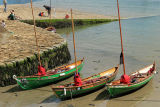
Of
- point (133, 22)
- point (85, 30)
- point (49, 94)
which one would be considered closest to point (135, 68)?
point (49, 94)

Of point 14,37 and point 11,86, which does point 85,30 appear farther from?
point 11,86

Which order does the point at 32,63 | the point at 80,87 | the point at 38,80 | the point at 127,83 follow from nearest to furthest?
the point at 80,87, the point at 127,83, the point at 38,80, the point at 32,63

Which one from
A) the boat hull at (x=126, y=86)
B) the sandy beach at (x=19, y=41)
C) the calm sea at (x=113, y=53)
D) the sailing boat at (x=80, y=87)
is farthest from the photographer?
the sandy beach at (x=19, y=41)

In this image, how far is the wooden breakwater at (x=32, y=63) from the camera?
2194cm

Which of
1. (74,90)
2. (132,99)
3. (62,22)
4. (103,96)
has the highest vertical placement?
(62,22)

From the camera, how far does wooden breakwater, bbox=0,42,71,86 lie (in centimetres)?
2194

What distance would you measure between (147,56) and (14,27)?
16572 mm

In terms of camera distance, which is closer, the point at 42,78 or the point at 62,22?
the point at 42,78

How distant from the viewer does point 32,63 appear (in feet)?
78.7

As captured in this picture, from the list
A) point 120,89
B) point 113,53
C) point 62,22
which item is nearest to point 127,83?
point 120,89

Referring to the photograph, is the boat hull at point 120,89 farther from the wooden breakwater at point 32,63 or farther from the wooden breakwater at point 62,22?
the wooden breakwater at point 62,22

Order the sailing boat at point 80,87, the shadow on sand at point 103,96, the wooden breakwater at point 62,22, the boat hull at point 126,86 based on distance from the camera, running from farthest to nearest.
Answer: the wooden breakwater at point 62,22 → the shadow on sand at point 103,96 → the boat hull at point 126,86 → the sailing boat at point 80,87

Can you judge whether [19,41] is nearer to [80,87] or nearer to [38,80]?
[38,80]

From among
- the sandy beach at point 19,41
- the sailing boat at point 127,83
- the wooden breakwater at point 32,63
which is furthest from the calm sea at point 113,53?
the sandy beach at point 19,41
